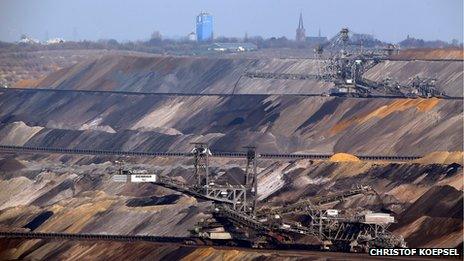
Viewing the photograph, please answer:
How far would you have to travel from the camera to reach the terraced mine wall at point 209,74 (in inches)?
6344

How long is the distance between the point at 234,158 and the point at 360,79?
2848cm

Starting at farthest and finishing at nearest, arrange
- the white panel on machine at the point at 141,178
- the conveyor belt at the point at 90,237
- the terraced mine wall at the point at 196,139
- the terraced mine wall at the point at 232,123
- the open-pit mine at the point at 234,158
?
the terraced mine wall at the point at 232,123 → the terraced mine wall at the point at 196,139 → the conveyor belt at the point at 90,237 → the white panel on machine at the point at 141,178 → the open-pit mine at the point at 234,158

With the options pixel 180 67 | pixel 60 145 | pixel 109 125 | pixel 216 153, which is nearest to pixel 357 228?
pixel 216 153

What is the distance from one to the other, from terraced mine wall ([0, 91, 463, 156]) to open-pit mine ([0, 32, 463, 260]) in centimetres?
22

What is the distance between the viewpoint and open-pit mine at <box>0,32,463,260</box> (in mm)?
84125

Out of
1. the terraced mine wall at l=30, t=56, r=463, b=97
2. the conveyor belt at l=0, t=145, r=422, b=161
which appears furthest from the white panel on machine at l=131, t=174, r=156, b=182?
the terraced mine wall at l=30, t=56, r=463, b=97

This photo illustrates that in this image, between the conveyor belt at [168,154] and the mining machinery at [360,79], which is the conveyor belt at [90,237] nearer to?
the conveyor belt at [168,154]

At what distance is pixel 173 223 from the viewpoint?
93.1 metres

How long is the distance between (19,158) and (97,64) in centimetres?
6299

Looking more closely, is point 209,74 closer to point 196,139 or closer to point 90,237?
point 196,139

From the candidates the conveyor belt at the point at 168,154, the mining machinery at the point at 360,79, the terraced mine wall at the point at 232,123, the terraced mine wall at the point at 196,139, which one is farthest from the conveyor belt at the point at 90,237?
the mining machinery at the point at 360,79

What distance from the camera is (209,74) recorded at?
608 feet

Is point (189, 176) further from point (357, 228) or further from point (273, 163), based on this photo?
point (357, 228)

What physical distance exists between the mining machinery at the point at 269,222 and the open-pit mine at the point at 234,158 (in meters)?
0.09
